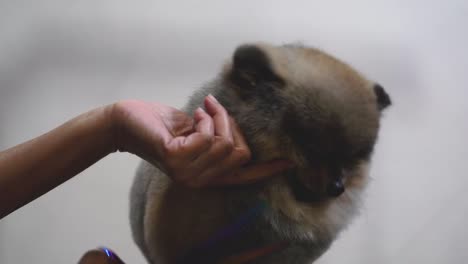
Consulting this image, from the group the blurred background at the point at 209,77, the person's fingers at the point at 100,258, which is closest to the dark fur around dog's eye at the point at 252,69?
the person's fingers at the point at 100,258

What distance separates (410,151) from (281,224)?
38.0 inches

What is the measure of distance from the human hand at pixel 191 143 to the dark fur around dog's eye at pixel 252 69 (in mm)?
68

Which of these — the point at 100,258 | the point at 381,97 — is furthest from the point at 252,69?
the point at 100,258

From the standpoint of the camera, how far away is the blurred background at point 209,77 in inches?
50.4

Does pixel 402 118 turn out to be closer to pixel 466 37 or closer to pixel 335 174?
pixel 466 37

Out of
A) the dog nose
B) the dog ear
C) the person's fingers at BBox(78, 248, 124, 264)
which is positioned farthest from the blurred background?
the dog nose

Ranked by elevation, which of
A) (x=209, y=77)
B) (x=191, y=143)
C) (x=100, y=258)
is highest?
(x=191, y=143)

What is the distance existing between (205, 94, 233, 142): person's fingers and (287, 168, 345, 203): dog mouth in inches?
4.2

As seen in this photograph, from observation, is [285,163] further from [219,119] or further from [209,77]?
[209,77]

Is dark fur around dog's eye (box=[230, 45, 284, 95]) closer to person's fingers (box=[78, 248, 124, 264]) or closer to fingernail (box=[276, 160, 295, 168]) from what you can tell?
fingernail (box=[276, 160, 295, 168])

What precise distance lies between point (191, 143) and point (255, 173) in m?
0.11

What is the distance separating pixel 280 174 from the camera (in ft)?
1.91

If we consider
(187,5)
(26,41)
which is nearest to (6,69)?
(26,41)

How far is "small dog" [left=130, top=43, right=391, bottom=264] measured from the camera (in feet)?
1.83
